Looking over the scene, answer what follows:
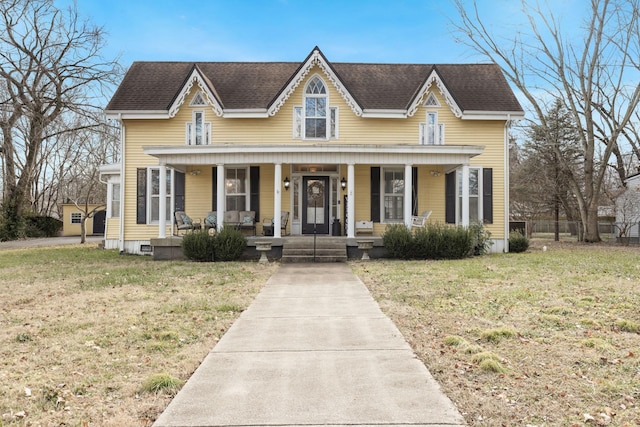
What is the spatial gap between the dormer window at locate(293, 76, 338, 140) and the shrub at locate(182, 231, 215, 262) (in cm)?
534

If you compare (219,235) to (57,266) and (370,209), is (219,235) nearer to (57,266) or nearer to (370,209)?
(57,266)

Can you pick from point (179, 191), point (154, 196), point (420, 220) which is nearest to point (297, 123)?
point (179, 191)

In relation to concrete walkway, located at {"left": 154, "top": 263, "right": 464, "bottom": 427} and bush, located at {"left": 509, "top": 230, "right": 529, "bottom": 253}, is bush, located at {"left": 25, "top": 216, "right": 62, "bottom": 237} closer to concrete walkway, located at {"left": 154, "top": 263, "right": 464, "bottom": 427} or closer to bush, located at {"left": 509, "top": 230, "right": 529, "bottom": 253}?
bush, located at {"left": 509, "top": 230, "right": 529, "bottom": 253}

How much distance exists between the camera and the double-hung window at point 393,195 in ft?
55.8

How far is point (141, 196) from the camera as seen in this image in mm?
17000

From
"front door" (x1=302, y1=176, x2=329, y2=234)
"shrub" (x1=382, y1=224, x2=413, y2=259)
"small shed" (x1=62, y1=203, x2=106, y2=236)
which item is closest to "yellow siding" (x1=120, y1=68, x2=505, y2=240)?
"front door" (x1=302, y1=176, x2=329, y2=234)

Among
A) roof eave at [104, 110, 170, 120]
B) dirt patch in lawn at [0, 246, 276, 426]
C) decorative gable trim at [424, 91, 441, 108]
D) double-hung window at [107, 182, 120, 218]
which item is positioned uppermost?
decorative gable trim at [424, 91, 441, 108]

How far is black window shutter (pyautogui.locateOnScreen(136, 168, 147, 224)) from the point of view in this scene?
17000 millimetres

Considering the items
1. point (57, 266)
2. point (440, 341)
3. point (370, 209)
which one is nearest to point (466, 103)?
point (370, 209)

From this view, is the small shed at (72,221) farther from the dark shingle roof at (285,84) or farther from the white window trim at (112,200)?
the dark shingle roof at (285,84)

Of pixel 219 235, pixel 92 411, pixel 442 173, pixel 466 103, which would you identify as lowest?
pixel 92 411

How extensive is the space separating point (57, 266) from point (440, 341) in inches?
478

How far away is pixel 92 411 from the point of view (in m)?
3.59

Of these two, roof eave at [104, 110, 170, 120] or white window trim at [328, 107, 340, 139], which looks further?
white window trim at [328, 107, 340, 139]
